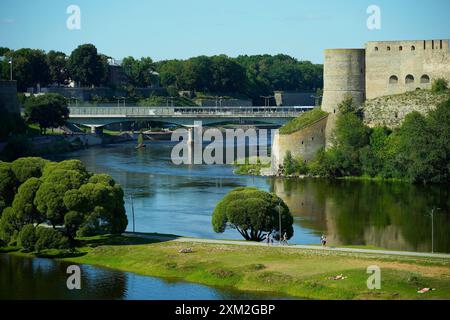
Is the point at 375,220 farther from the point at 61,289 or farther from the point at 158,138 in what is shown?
the point at 158,138

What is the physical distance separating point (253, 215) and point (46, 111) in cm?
5632

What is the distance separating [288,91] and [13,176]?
117 meters

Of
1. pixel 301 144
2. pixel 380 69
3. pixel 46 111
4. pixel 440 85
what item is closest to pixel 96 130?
pixel 46 111

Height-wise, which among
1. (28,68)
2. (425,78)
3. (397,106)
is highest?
(28,68)

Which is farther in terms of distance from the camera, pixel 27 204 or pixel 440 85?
pixel 440 85

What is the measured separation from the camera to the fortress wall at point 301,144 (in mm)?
78875

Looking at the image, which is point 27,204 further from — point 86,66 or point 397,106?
point 86,66

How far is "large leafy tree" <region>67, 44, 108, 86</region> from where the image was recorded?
133 meters

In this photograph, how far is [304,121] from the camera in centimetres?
8100

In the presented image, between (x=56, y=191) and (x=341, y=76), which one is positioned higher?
(x=341, y=76)

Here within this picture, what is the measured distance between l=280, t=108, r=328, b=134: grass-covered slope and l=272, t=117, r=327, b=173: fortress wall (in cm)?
32

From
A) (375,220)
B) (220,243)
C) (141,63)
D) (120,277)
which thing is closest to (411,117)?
(375,220)

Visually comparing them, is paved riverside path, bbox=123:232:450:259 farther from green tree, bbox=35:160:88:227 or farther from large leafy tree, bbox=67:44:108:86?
large leafy tree, bbox=67:44:108:86

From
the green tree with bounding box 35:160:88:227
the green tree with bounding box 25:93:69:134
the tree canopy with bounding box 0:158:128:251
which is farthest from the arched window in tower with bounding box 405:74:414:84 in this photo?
the green tree with bounding box 35:160:88:227
